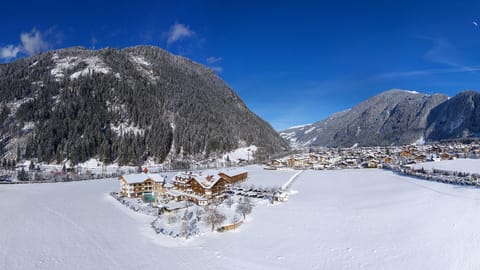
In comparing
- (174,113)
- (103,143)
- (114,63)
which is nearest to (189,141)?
(174,113)

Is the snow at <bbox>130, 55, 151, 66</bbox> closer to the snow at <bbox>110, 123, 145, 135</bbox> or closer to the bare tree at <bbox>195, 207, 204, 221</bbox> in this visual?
the snow at <bbox>110, 123, 145, 135</bbox>

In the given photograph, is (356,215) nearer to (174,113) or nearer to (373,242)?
(373,242)

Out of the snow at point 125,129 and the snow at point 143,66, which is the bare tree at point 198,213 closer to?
the snow at point 125,129

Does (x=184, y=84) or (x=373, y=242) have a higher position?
(x=184, y=84)

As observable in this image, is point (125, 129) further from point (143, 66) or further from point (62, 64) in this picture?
point (62, 64)

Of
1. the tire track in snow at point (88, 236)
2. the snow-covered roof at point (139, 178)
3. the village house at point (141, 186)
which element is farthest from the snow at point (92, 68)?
the tire track in snow at point (88, 236)

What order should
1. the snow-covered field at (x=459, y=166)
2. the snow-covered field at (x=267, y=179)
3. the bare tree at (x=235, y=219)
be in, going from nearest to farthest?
the bare tree at (x=235, y=219) → the snow-covered field at (x=267, y=179) → the snow-covered field at (x=459, y=166)

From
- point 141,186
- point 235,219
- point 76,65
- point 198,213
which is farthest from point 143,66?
point 235,219
